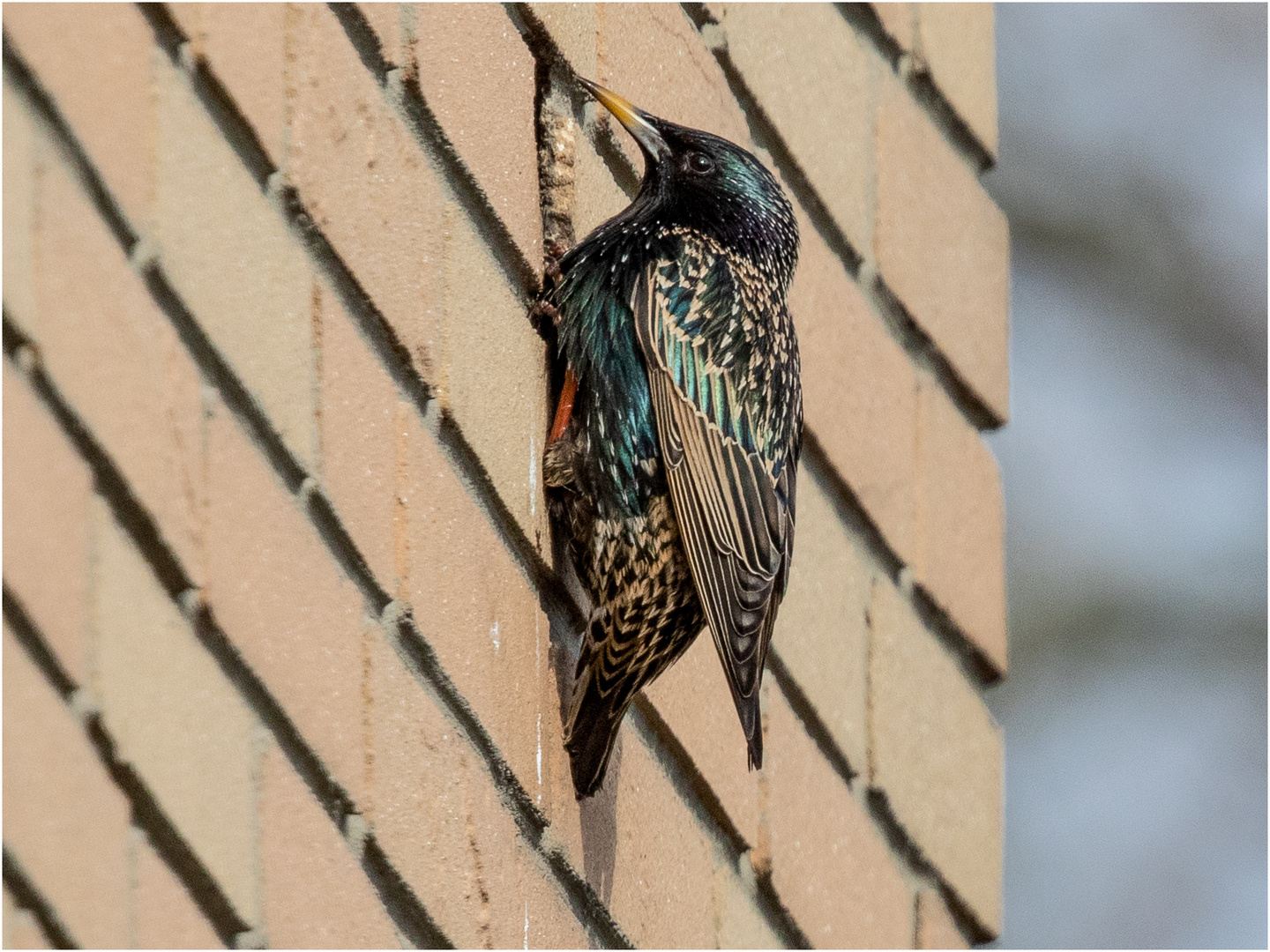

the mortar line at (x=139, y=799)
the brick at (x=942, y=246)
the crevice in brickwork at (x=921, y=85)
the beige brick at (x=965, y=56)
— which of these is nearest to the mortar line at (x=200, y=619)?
the mortar line at (x=139, y=799)

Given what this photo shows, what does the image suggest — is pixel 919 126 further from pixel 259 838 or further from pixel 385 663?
pixel 259 838

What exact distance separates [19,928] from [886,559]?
2086mm

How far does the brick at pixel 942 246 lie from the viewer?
385 centimetres

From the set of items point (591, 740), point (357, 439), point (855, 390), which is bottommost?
point (591, 740)

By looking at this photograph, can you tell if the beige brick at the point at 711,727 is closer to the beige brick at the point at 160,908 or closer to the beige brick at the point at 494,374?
the beige brick at the point at 494,374

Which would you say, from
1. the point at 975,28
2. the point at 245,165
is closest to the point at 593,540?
the point at 245,165


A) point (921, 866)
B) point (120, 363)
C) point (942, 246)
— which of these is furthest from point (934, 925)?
point (120, 363)

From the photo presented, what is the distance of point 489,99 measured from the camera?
115 inches

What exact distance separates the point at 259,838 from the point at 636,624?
882mm

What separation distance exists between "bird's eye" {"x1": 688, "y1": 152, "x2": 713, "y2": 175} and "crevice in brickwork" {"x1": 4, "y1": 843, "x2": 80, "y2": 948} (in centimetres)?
177

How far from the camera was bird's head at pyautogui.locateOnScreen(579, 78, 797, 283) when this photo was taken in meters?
3.26

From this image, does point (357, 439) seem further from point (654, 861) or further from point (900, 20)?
point (900, 20)

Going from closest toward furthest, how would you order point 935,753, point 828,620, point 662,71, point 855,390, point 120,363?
point 120,363 < point 662,71 < point 828,620 < point 855,390 < point 935,753

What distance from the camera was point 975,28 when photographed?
13.8ft
